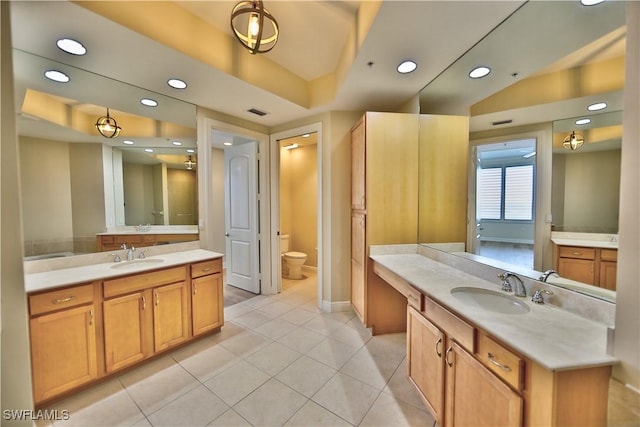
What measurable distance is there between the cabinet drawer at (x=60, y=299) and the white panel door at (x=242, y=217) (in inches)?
81.2

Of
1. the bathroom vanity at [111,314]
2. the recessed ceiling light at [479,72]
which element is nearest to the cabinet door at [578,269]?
the recessed ceiling light at [479,72]

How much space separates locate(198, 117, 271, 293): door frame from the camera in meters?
2.88

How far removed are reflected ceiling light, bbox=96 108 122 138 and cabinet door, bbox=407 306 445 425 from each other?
3100 mm

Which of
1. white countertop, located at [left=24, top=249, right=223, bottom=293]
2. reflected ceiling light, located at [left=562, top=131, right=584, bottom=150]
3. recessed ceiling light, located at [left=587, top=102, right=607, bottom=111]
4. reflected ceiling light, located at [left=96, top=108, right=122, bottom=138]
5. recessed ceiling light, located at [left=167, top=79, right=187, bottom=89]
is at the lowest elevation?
white countertop, located at [left=24, top=249, right=223, bottom=293]

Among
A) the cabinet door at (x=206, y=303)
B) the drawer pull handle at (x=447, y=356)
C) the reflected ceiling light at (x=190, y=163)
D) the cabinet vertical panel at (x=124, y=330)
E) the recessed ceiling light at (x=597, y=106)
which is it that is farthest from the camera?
the reflected ceiling light at (x=190, y=163)

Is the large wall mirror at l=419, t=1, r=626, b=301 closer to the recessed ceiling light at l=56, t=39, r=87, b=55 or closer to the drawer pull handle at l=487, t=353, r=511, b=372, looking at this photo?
the drawer pull handle at l=487, t=353, r=511, b=372

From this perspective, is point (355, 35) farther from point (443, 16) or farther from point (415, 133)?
point (415, 133)

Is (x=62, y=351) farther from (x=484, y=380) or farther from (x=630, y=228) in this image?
(x=630, y=228)

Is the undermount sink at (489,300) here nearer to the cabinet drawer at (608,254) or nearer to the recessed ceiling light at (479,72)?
the cabinet drawer at (608,254)

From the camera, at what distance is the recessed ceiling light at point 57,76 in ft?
6.24

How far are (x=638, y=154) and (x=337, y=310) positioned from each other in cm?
287

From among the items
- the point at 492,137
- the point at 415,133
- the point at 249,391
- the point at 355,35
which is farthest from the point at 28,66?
the point at 492,137

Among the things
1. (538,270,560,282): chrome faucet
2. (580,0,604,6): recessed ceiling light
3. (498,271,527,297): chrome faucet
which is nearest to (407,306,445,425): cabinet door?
(498,271,527,297): chrome faucet

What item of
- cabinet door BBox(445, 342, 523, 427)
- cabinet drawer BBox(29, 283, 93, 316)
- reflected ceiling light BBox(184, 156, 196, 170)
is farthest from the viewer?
reflected ceiling light BBox(184, 156, 196, 170)
